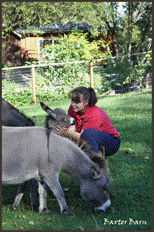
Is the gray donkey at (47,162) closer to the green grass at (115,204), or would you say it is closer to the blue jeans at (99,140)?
the green grass at (115,204)

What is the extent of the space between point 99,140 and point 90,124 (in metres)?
0.23

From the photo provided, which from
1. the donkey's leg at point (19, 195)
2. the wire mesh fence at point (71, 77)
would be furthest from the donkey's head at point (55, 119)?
the wire mesh fence at point (71, 77)

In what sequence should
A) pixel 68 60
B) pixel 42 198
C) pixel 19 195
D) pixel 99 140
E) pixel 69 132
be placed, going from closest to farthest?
1. pixel 42 198
2. pixel 19 195
3. pixel 69 132
4. pixel 99 140
5. pixel 68 60

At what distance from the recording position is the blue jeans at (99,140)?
6.14 meters

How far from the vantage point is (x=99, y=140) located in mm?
6312

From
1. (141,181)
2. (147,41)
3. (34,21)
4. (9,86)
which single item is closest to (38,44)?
(34,21)

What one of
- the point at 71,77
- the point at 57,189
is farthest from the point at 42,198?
the point at 71,77

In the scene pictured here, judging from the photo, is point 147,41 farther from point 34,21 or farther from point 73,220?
point 73,220

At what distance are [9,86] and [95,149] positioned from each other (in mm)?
15891

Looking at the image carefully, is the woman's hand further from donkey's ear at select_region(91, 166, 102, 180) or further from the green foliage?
the green foliage

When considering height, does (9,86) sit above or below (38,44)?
below

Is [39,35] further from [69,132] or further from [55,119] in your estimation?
[69,132]

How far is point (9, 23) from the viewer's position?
3338 cm

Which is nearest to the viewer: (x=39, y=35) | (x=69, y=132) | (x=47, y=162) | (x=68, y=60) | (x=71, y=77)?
(x=47, y=162)
